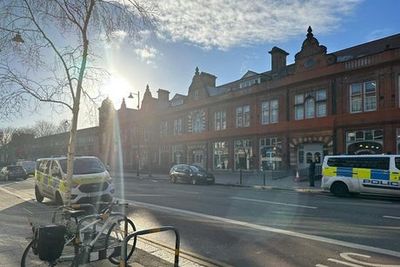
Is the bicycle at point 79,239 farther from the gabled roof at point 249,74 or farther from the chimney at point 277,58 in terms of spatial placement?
the chimney at point 277,58

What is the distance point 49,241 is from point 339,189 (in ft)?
56.1

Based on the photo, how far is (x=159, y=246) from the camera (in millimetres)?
7434

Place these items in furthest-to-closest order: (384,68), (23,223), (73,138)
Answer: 1. (384,68)
2. (23,223)
3. (73,138)

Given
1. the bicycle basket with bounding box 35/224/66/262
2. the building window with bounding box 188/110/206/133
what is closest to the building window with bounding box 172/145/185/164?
the building window with bounding box 188/110/206/133

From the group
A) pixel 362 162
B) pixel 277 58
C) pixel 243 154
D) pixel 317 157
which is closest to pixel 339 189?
pixel 362 162

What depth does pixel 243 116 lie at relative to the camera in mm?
41719

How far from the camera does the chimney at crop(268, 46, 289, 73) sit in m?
44.3

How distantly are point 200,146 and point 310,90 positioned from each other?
17111 mm

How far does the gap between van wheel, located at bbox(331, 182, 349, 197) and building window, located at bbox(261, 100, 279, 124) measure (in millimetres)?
18231

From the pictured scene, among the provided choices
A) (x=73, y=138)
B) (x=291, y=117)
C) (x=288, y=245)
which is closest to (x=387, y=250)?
(x=288, y=245)

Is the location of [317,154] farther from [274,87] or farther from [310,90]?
[274,87]

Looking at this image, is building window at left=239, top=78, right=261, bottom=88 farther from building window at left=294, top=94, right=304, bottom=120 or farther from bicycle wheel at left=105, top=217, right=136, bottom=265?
bicycle wheel at left=105, top=217, right=136, bottom=265

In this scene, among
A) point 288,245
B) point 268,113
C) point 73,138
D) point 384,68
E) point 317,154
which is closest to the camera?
point 288,245

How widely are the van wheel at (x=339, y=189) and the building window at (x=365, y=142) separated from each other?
1149cm
